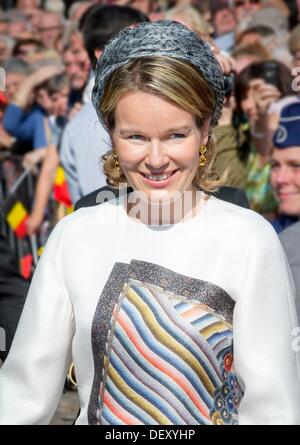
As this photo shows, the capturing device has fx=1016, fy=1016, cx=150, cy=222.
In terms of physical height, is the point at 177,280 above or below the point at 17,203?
above

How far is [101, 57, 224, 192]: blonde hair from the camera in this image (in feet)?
7.73

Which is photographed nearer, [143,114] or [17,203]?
[143,114]

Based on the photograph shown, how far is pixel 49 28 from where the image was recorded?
27.0ft

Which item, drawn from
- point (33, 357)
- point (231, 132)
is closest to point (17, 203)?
point (231, 132)

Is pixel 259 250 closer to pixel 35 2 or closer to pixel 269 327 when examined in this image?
pixel 269 327

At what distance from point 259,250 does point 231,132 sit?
2.63 metres

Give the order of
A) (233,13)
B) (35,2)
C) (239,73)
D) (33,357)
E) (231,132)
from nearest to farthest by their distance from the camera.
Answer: (33,357) → (231,132) → (239,73) → (233,13) → (35,2)

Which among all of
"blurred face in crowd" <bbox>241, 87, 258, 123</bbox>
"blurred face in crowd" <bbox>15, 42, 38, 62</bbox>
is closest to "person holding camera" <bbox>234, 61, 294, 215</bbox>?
"blurred face in crowd" <bbox>241, 87, 258, 123</bbox>

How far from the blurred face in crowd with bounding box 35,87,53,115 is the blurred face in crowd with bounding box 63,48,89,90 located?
0.24 meters

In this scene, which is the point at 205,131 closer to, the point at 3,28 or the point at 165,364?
the point at 165,364

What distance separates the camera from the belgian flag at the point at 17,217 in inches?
299

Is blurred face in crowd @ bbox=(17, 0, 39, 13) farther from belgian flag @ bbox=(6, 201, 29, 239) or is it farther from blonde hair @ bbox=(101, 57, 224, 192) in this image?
blonde hair @ bbox=(101, 57, 224, 192)

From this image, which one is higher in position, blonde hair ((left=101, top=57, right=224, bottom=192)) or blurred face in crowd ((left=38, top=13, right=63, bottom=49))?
blonde hair ((left=101, top=57, right=224, bottom=192))

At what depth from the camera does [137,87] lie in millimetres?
2377
